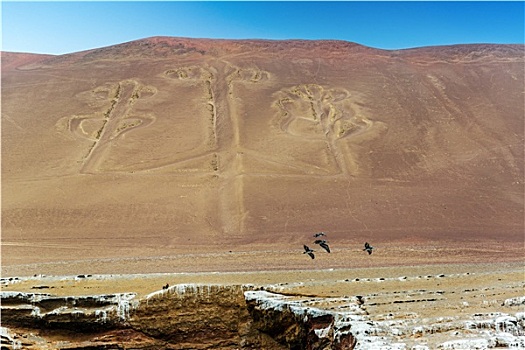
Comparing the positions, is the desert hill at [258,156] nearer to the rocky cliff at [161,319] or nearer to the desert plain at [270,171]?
the desert plain at [270,171]

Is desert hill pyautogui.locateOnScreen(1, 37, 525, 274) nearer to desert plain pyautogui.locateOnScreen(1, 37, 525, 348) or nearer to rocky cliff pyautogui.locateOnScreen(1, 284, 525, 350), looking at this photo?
desert plain pyautogui.locateOnScreen(1, 37, 525, 348)

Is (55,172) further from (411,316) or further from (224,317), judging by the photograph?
(411,316)

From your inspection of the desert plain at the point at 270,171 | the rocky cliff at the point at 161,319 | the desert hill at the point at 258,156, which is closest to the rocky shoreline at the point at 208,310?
the rocky cliff at the point at 161,319

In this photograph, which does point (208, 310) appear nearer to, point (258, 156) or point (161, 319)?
point (161, 319)

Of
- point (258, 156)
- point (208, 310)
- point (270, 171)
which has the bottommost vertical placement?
point (208, 310)

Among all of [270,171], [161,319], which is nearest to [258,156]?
[270,171]

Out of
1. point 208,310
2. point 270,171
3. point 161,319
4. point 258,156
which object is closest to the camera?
point 161,319

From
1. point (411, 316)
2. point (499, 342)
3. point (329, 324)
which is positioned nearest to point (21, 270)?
point (329, 324)
